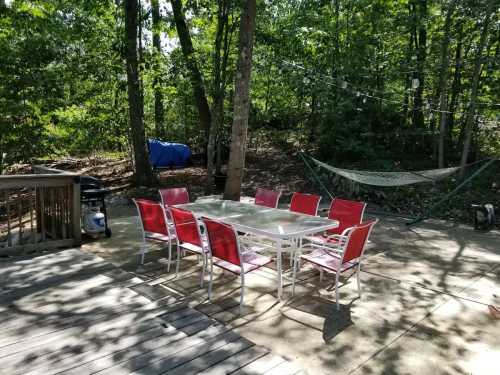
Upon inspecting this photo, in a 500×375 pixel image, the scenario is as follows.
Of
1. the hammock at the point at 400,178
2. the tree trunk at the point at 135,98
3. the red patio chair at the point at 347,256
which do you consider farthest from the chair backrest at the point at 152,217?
the tree trunk at the point at 135,98

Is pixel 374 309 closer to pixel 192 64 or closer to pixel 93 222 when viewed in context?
pixel 93 222

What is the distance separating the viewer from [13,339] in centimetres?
242

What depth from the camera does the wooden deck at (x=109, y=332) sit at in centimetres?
216

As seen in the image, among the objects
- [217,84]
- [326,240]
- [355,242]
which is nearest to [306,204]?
[326,240]

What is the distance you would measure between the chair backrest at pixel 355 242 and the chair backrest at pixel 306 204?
1.20 m

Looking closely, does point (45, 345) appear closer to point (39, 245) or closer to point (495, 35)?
point (39, 245)

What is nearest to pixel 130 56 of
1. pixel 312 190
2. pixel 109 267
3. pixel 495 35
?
pixel 312 190

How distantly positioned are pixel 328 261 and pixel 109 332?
182 cm

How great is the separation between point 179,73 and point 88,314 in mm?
7042

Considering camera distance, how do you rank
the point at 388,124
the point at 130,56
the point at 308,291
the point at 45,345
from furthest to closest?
the point at 388,124 → the point at 130,56 → the point at 308,291 → the point at 45,345

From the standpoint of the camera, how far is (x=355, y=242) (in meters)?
3.08

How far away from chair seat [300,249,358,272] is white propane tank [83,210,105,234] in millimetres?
2817

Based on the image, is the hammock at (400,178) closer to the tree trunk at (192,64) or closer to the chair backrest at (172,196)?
the chair backrest at (172,196)

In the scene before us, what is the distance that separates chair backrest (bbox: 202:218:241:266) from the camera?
2.87 metres
